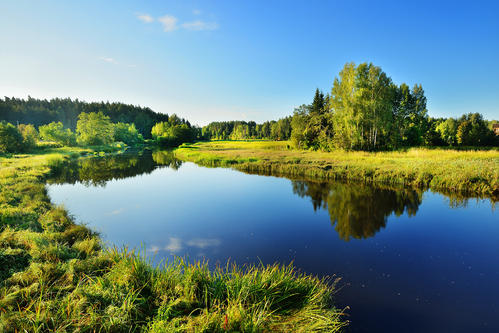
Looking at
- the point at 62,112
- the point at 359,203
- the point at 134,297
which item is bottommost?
the point at 359,203

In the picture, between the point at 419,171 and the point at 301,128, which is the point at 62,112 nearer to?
the point at 301,128

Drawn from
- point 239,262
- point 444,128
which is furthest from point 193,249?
point 444,128

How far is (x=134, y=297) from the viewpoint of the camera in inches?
172

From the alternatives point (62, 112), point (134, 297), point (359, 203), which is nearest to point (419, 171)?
point (359, 203)

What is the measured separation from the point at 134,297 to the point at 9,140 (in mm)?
48565

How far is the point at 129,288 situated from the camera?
15.5 ft

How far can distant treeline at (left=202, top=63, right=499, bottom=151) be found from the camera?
31578 mm

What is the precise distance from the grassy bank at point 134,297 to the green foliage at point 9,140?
140 ft

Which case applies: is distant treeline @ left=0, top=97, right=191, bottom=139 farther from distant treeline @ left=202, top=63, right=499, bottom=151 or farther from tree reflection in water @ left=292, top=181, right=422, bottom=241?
tree reflection in water @ left=292, top=181, right=422, bottom=241

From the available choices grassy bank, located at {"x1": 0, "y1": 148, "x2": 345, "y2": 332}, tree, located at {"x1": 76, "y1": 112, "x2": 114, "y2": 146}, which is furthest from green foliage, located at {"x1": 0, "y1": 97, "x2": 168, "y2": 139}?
grassy bank, located at {"x1": 0, "y1": 148, "x2": 345, "y2": 332}

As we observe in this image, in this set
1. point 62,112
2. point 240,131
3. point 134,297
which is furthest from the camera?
point 240,131

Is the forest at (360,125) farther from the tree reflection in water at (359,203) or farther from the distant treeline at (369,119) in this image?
the tree reflection in water at (359,203)

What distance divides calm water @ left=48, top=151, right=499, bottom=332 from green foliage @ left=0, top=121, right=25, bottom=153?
97.5 feet

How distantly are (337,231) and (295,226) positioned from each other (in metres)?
1.93
